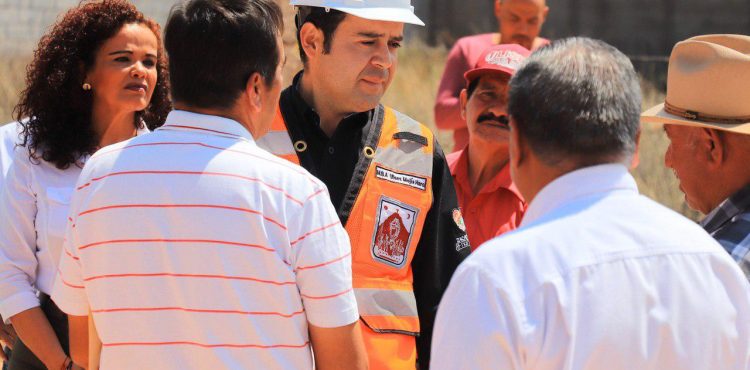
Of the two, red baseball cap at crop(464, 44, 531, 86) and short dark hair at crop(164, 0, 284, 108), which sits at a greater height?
short dark hair at crop(164, 0, 284, 108)

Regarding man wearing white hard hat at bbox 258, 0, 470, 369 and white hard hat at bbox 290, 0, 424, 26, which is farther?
white hard hat at bbox 290, 0, 424, 26

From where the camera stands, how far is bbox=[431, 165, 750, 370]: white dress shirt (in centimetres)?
191

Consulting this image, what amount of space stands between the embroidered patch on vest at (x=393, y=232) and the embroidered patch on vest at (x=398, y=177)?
0.07 metres

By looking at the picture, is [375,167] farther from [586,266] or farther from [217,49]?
[586,266]

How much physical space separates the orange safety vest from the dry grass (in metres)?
4.53

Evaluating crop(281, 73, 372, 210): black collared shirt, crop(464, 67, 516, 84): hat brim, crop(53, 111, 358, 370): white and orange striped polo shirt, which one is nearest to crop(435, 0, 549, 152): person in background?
crop(464, 67, 516, 84): hat brim

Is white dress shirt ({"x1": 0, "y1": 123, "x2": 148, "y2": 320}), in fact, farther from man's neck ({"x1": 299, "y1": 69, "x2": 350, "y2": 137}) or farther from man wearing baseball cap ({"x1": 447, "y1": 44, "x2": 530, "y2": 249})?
man wearing baseball cap ({"x1": 447, "y1": 44, "x2": 530, "y2": 249})

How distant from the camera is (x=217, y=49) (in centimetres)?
242

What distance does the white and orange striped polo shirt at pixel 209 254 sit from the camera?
2312mm

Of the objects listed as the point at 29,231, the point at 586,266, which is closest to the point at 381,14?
the point at 29,231

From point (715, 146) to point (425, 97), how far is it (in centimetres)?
963

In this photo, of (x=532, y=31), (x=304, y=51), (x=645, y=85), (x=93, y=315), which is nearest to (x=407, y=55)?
(x=645, y=85)

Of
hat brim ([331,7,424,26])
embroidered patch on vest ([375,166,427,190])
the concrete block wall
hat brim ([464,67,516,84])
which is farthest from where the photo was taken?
the concrete block wall

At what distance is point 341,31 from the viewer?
336 centimetres
